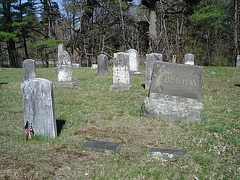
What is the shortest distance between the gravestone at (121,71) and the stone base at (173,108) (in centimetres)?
407

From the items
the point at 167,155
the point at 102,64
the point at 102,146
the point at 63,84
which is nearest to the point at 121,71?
the point at 63,84

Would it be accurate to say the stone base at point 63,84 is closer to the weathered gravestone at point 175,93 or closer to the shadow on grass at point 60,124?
the shadow on grass at point 60,124

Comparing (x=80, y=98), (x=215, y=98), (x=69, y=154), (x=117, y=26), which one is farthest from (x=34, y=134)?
(x=117, y=26)

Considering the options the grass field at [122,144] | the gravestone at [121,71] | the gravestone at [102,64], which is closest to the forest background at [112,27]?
the gravestone at [102,64]

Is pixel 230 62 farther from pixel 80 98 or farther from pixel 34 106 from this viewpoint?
pixel 34 106

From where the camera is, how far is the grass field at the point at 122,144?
10.7 feet

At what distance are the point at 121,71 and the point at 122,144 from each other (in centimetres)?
590

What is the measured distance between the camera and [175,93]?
573 centimetres

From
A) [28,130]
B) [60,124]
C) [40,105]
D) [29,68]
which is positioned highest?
[29,68]

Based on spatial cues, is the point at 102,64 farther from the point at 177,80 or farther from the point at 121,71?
the point at 177,80

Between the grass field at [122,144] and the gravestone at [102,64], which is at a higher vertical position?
the gravestone at [102,64]

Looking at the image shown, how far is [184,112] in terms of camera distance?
5566 mm

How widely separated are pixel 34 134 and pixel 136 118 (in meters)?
2.71

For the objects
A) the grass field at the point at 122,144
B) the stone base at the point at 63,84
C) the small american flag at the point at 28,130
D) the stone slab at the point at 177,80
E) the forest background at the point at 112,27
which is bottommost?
the grass field at the point at 122,144
